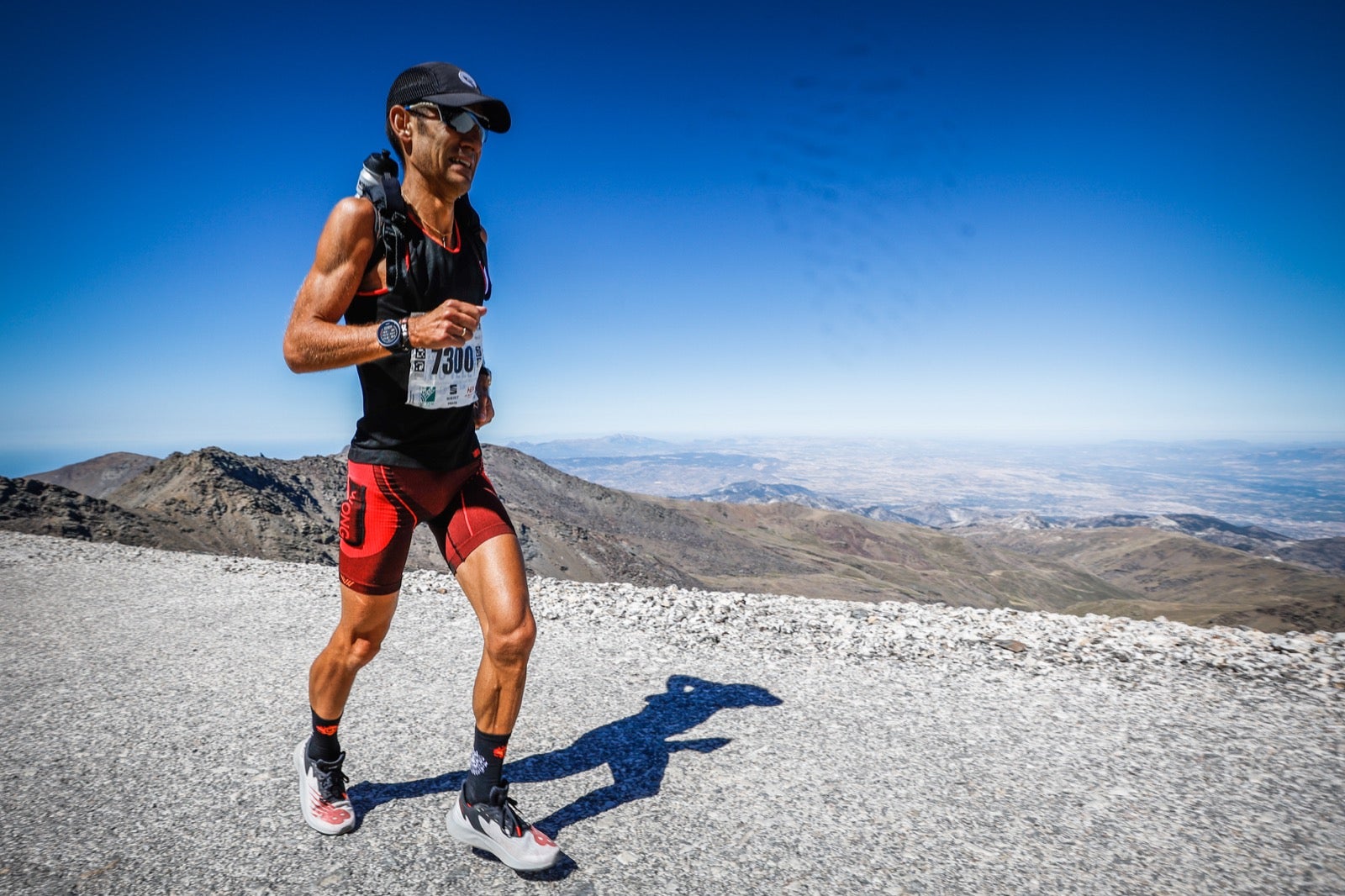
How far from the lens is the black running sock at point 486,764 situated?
2.61 meters

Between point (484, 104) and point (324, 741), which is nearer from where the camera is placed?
point (484, 104)

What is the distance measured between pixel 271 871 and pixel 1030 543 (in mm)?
171261

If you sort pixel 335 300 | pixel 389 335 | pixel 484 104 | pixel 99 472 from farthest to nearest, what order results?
pixel 99 472
pixel 484 104
pixel 335 300
pixel 389 335

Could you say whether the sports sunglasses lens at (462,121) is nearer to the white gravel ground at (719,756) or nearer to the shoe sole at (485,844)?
the shoe sole at (485,844)

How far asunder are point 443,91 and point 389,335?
1.00 meters

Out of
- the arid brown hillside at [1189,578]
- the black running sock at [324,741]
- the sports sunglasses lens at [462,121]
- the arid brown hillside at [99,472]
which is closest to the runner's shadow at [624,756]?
the black running sock at [324,741]

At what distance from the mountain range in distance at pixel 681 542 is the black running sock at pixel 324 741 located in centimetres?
1897

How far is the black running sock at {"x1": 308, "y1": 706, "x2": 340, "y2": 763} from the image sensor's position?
2.85 m

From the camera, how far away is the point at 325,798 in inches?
113

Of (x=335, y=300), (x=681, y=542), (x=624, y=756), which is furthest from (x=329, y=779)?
(x=681, y=542)

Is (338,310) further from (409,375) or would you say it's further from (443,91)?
(443,91)

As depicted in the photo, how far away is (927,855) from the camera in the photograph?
277cm

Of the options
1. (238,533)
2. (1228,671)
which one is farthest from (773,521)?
(1228,671)

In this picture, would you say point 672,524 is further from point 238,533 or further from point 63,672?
point 63,672
